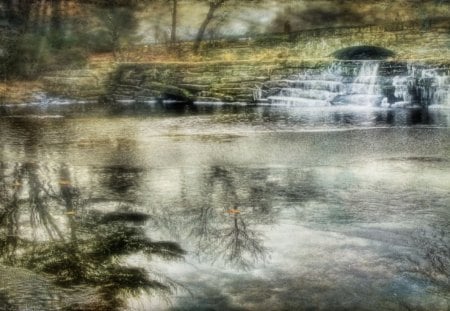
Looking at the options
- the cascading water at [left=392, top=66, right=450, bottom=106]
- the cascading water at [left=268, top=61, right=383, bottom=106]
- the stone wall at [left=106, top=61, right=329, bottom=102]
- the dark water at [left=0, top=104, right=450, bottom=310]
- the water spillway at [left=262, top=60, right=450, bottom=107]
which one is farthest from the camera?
the stone wall at [left=106, top=61, right=329, bottom=102]

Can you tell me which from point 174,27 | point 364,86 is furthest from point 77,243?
point 174,27

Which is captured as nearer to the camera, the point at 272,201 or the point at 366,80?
the point at 272,201

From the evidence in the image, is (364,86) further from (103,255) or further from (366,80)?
(103,255)

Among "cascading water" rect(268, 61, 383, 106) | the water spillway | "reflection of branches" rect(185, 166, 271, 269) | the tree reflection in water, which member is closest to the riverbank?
the water spillway

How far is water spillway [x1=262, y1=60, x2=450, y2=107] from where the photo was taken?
19938 mm

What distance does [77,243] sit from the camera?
5266 mm

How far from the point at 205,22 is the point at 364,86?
11787 mm

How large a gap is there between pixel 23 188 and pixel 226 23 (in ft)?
79.5

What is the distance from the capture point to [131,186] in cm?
765

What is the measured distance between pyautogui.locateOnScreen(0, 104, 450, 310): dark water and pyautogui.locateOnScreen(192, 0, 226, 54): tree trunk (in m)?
14.6

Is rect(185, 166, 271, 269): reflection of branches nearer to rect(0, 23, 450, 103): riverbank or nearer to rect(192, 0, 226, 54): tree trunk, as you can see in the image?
rect(0, 23, 450, 103): riverbank

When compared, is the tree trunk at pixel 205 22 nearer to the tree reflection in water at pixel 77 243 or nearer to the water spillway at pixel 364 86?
the water spillway at pixel 364 86

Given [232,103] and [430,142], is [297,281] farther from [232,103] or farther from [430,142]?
[232,103]

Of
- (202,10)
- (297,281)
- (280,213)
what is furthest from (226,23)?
(297,281)
